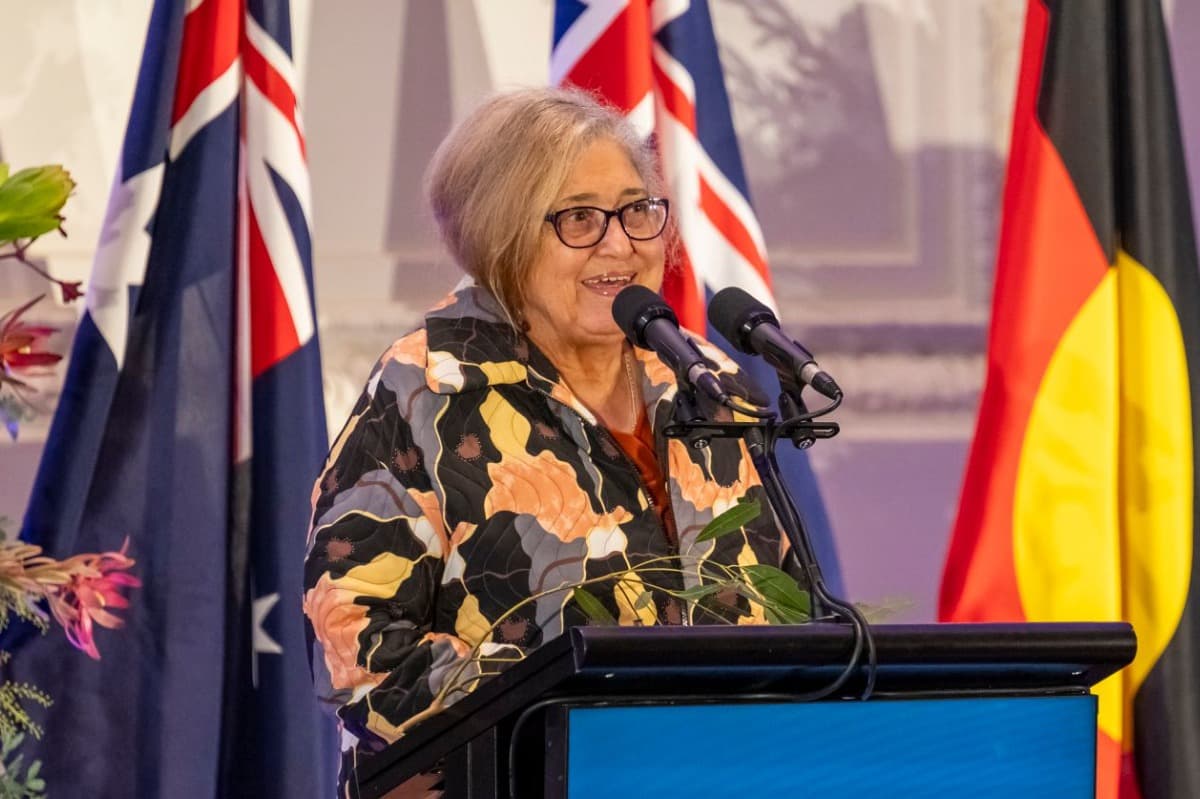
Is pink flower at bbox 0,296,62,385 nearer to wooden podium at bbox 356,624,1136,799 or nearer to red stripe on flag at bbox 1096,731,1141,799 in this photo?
wooden podium at bbox 356,624,1136,799

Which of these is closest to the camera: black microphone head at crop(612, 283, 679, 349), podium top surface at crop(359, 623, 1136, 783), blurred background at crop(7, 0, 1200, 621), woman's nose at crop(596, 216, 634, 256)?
podium top surface at crop(359, 623, 1136, 783)

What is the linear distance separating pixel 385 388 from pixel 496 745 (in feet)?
2.37

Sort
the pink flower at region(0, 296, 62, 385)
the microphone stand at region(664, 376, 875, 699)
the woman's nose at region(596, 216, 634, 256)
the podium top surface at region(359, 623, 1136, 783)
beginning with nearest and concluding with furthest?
the podium top surface at region(359, 623, 1136, 783) → the microphone stand at region(664, 376, 875, 699) → the pink flower at region(0, 296, 62, 385) → the woman's nose at region(596, 216, 634, 256)

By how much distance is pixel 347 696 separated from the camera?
1.60m

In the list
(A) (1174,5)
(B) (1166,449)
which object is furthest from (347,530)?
(A) (1174,5)

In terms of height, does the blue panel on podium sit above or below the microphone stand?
below

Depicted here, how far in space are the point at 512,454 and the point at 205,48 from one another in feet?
3.58

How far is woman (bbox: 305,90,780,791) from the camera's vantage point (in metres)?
1.63

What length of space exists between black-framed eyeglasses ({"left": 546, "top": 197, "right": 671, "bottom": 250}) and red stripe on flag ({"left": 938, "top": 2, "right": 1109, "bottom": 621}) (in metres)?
1.06

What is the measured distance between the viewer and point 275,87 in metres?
2.51

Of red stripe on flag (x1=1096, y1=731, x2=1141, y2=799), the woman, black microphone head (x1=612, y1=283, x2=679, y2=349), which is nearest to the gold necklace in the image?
the woman

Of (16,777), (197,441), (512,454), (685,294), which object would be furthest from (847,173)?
(16,777)

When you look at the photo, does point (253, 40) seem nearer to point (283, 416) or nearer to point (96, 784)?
point (283, 416)

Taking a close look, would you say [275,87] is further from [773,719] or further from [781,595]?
[773,719]
